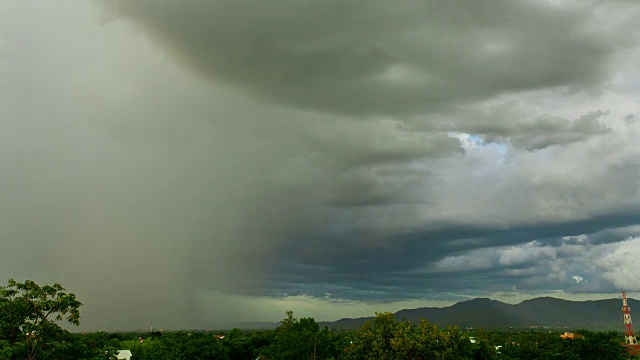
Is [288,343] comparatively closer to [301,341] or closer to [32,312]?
[301,341]

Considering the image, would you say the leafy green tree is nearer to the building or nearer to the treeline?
the treeline

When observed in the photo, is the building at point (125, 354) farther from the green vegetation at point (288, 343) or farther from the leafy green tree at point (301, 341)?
the leafy green tree at point (301, 341)

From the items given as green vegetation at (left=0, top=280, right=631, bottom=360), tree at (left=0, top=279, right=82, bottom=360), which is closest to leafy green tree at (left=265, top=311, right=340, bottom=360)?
green vegetation at (left=0, top=280, right=631, bottom=360)

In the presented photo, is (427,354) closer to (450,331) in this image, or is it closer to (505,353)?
(450,331)

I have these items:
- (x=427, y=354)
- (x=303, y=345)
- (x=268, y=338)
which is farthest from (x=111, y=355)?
(x=268, y=338)

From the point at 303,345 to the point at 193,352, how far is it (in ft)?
96.0

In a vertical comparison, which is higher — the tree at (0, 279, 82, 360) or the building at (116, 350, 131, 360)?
the tree at (0, 279, 82, 360)

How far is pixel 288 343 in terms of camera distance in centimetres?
7125

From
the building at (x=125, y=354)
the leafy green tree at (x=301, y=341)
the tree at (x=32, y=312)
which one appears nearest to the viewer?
the tree at (x=32, y=312)

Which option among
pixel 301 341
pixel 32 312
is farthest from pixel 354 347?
pixel 32 312

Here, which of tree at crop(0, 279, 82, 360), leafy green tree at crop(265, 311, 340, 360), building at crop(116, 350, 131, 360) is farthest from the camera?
building at crop(116, 350, 131, 360)

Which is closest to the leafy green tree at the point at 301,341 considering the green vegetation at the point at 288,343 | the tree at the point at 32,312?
the green vegetation at the point at 288,343

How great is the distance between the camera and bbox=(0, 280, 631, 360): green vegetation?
45.3 m

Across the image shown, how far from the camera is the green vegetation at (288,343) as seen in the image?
1784 inches
